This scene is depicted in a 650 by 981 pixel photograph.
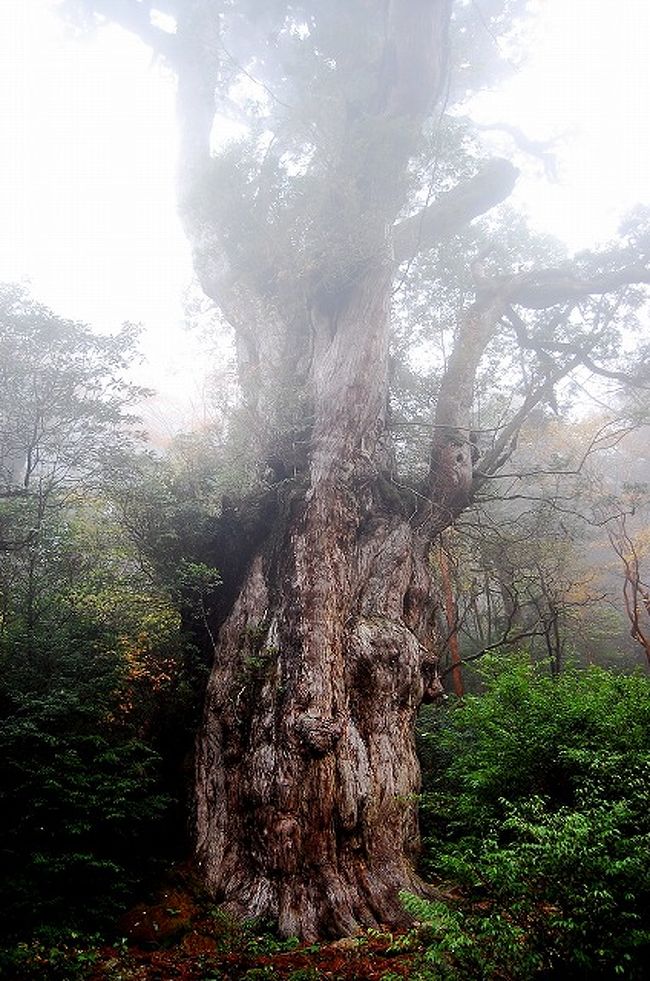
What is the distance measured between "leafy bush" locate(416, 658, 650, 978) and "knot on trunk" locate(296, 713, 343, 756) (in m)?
1.25

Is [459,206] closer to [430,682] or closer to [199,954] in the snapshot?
[430,682]

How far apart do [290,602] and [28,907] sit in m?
3.49

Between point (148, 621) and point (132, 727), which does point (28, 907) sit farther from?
point (148, 621)

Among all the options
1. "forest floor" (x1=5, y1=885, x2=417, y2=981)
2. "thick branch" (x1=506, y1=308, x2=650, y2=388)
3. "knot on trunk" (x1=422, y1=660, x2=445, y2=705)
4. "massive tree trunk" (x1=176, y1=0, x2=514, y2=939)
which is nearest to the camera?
"forest floor" (x1=5, y1=885, x2=417, y2=981)

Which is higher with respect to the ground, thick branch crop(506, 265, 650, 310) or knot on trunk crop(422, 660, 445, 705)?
thick branch crop(506, 265, 650, 310)

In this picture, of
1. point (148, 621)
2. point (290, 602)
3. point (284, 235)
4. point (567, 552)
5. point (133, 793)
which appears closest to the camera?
point (133, 793)

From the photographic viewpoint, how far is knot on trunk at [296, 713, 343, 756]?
209 inches

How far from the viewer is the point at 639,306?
12273 mm

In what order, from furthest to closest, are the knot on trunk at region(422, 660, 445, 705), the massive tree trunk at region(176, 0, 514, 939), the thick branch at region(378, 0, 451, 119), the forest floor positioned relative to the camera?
the thick branch at region(378, 0, 451, 119) → the knot on trunk at region(422, 660, 445, 705) → the massive tree trunk at region(176, 0, 514, 939) → the forest floor

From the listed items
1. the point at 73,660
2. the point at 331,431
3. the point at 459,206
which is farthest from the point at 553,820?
the point at 459,206

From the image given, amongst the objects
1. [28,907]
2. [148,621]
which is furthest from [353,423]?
[28,907]

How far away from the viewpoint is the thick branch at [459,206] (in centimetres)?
1212

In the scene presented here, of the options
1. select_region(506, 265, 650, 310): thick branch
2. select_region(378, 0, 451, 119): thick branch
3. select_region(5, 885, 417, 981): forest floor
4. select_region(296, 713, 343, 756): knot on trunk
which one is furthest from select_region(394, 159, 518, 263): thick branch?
select_region(5, 885, 417, 981): forest floor

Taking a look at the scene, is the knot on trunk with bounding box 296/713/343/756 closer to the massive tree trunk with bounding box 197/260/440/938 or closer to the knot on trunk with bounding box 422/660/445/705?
the massive tree trunk with bounding box 197/260/440/938
